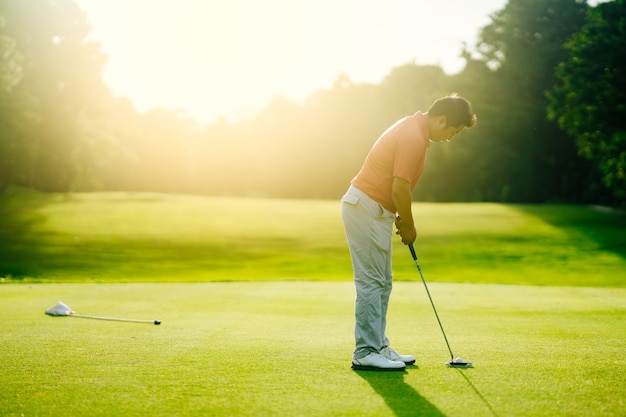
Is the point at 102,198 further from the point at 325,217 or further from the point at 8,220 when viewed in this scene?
the point at 325,217

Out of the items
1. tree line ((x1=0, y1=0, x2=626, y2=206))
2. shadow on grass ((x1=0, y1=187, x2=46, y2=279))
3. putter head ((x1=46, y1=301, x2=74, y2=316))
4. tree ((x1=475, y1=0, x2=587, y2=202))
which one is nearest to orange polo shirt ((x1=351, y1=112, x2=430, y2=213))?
putter head ((x1=46, y1=301, x2=74, y2=316))

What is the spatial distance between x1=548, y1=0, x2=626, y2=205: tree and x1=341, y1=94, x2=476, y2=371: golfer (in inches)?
1164

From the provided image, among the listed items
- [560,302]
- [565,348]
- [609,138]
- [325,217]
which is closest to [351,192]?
[565,348]

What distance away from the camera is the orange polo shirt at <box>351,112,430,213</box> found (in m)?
5.45

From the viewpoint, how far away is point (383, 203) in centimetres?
569

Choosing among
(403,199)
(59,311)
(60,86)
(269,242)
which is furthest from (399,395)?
(60,86)

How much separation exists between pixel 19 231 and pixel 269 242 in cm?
1104

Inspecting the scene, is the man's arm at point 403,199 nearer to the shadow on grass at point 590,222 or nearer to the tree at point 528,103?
the shadow on grass at point 590,222

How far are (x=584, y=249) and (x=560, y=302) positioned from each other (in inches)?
645

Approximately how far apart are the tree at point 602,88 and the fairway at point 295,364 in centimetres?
2518

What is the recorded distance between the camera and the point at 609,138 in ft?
109

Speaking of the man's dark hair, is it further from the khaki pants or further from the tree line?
the tree line

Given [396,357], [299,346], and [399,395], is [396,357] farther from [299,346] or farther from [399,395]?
[399,395]

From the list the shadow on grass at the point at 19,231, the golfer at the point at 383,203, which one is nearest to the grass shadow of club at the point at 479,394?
the golfer at the point at 383,203
